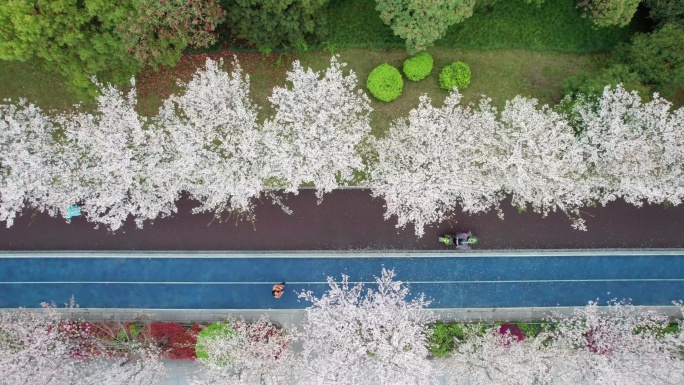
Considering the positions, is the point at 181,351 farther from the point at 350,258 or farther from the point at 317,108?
the point at 317,108

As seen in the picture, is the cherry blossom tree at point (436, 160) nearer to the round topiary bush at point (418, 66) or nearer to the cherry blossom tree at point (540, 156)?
the cherry blossom tree at point (540, 156)

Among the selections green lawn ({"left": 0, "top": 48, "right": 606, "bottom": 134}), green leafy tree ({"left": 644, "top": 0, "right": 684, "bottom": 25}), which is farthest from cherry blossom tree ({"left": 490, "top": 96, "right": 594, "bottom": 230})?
green leafy tree ({"left": 644, "top": 0, "right": 684, "bottom": 25})

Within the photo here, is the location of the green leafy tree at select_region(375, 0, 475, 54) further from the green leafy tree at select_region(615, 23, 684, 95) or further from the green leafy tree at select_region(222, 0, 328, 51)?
the green leafy tree at select_region(615, 23, 684, 95)

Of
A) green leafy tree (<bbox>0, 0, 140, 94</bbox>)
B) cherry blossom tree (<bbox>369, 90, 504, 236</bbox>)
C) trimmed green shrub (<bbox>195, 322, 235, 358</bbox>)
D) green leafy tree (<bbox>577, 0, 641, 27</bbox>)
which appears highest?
green leafy tree (<bbox>577, 0, 641, 27</bbox>)

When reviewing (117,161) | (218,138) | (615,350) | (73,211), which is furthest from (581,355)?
(73,211)

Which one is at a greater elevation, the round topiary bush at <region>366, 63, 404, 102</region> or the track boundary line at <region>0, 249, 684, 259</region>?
the round topiary bush at <region>366, 63, 404, 102</region>

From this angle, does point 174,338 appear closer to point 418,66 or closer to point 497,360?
point 497,360

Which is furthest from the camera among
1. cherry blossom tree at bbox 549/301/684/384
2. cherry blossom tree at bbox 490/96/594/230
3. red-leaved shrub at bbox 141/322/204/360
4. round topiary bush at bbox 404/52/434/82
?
red-leaved shrub at bbox 141/322/204/360

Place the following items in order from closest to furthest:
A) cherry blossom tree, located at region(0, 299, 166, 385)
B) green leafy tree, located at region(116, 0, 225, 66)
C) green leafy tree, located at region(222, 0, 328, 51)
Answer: green leafy tree, located at region(116, 0, 225, 66), green leafy tree, located at region(222, 0, 328, 51), cherry blossom tree, located at region(0, 299, 166, 385)
